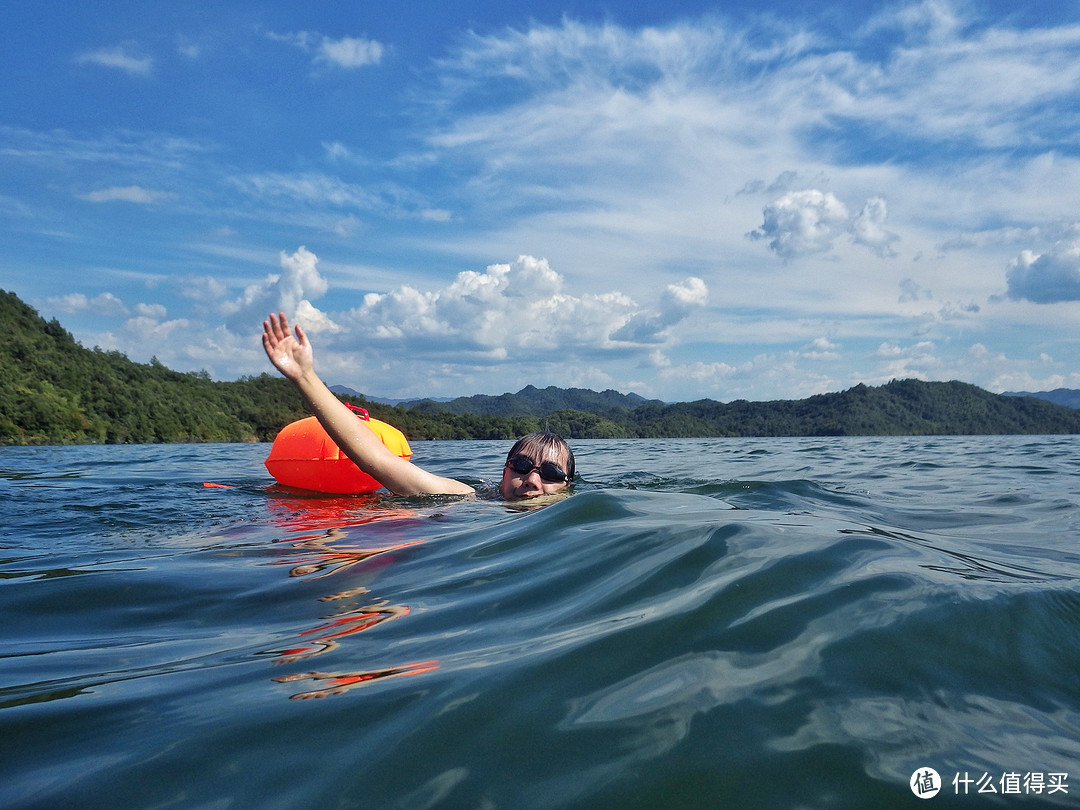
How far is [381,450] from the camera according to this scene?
5293 mm

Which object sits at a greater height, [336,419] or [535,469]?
[336,419]

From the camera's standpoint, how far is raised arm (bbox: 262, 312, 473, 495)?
422cm

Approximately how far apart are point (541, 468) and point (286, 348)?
8.60 feet

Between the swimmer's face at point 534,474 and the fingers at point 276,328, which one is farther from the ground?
the fingers at point 276,328

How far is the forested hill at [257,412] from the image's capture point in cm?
7125

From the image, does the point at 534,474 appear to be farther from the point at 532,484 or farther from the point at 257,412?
the point at 257,412

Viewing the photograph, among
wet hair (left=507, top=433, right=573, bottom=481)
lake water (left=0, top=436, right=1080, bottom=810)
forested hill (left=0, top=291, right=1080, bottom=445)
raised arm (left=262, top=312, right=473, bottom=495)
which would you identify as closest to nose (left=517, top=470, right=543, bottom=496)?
wet hair (left=507, top=433, right=573, bottom=481)

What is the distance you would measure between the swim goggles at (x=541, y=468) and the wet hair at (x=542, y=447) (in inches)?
2.1

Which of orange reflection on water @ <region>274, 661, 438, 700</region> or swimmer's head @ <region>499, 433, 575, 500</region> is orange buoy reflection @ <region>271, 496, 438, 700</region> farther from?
swimmer's head @ <region>499, 433, 575, 500</region>

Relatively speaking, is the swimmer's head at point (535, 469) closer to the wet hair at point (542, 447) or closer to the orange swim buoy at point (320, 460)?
the wet hair at point (542, 447)

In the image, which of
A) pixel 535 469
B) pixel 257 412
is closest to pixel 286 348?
pixel 535 469

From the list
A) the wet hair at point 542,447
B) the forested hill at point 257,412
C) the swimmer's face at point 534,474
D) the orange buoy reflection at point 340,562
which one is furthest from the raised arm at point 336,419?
the forested hill at point 257,412

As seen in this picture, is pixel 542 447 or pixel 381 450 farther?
pixel 542 447

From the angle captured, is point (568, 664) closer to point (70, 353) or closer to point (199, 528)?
point (199, 528)
